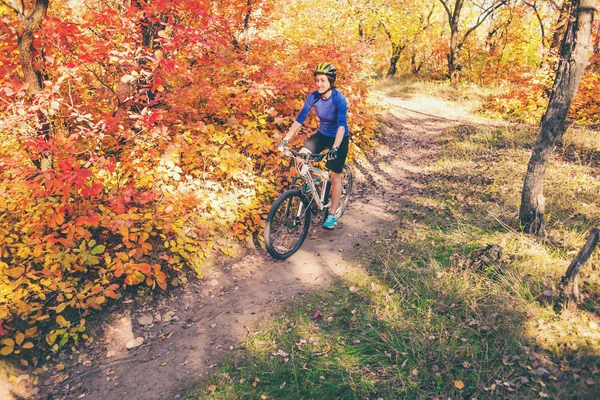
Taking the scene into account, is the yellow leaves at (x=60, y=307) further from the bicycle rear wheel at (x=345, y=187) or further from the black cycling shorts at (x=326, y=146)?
the bicycle rear wheel at (x=345, y=187)

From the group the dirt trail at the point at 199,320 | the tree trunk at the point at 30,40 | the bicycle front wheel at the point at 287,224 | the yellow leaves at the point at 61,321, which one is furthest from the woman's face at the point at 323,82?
the yellow leaves at the point at 61,321

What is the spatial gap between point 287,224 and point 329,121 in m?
1.98

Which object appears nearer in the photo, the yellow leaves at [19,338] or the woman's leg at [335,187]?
the yellow leaves at [19,338]

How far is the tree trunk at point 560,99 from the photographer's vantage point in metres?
4.80

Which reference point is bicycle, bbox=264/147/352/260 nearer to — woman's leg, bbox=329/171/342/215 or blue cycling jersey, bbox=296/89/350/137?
woman's leg, bbox=329/171/342/215

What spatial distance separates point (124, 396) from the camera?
3.91 metres

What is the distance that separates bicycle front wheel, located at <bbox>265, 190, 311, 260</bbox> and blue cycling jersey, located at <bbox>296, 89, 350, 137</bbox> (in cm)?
129

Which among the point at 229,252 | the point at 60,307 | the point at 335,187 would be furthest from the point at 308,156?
the point at 60,307

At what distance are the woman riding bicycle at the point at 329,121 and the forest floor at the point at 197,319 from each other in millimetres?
1082

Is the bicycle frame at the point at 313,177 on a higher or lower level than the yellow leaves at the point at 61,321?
Result: higher

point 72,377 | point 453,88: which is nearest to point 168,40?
point 72,377

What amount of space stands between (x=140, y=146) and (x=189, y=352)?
3.64 m

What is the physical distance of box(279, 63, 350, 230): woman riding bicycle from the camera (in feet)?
18.8

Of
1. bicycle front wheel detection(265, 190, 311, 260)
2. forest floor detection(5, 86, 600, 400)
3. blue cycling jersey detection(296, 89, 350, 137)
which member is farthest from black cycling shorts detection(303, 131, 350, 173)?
forest floor detection(5, 86, 600, 400)
